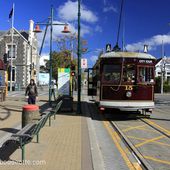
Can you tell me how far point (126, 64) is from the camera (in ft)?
58.6

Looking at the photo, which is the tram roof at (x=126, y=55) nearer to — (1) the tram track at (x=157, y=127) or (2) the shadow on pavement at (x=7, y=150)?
(1) the tram track at (x=157, y=127)

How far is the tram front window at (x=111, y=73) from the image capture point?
1778 cm

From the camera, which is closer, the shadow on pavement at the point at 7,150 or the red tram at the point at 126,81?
the shadow on pavement at the point at 7,150

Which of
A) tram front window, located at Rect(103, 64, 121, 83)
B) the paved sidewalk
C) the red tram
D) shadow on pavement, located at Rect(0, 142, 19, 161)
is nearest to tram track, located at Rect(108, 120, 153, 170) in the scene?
the paved sidewalk

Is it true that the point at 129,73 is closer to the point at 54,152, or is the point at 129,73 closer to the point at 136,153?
the point at 136,153

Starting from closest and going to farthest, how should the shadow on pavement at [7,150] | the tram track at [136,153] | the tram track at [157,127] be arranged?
the shadow on pavement at [7,150] < the tram track at [136,153] < the tram track at [157,127]

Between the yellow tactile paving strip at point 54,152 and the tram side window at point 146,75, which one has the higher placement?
the tram side window at point 146,75

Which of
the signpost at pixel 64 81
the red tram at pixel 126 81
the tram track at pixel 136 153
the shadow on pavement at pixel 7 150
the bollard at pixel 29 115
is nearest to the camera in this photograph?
the shadow on pavement at pixel 7 150

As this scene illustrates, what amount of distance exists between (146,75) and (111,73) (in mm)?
1651

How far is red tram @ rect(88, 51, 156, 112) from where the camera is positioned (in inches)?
695

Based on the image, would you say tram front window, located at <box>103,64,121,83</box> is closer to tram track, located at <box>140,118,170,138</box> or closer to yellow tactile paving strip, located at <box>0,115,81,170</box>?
tram track, located at <box>140,118,170,138</box>

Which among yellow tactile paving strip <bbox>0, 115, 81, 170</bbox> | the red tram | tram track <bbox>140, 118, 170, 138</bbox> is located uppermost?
the red tram

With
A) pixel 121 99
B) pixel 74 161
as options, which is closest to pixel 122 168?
pixel 74 161

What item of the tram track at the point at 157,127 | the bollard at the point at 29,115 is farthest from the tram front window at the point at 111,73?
the bollard at the point at 29,115
